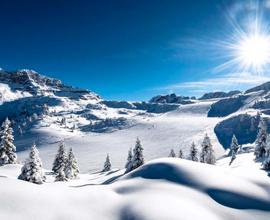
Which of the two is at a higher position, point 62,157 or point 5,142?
point 5,142

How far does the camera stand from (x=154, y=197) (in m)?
13.2

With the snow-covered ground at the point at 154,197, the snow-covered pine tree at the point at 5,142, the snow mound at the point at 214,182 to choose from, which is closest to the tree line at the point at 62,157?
the snow-covered pine tree at the point at 5,142

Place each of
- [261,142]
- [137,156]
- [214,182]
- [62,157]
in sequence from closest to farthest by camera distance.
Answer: [214,182]
[137,156]
[261,142]
[62,157]

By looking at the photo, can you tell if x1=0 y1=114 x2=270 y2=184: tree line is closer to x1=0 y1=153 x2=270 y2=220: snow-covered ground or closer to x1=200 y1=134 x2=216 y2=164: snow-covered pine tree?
x1=200 y1=134 x2=216 y2=164: snow-covered pine tree

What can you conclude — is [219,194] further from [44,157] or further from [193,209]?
[44,157]

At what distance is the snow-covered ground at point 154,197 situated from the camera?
11.0 metres

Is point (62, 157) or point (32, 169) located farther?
point (62, 157)

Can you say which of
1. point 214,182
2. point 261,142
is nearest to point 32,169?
point 214,182

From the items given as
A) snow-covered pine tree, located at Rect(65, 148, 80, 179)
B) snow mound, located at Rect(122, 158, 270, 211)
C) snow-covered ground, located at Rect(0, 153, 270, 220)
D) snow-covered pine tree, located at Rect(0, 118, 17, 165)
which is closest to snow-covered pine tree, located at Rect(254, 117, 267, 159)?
snow-covered pine tree, located at Rect(65, 148, 80, 179)

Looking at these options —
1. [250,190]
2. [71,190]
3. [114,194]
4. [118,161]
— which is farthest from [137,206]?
[118,161]

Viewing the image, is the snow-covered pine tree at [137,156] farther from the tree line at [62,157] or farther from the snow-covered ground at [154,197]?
the snow-covered ground at [154,197]

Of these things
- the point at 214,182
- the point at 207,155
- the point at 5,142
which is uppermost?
the point at 5,142

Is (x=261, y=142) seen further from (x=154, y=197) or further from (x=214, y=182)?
(x=154, y=197)

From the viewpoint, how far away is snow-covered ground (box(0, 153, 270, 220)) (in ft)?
35.9
